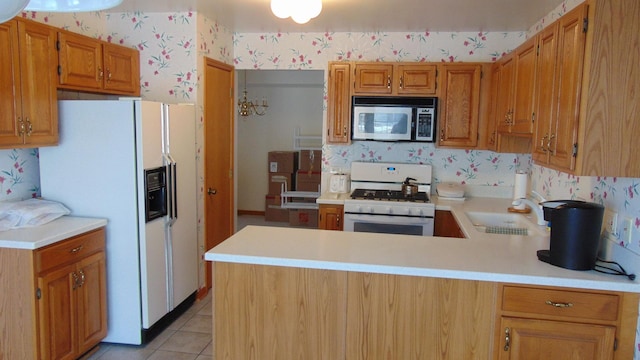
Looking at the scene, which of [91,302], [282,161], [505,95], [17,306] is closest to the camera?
[17,306]

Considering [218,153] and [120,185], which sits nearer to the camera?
[120,185]

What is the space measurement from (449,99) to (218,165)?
217 centimetres

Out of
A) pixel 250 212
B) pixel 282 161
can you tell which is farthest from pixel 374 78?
pixel 250 212

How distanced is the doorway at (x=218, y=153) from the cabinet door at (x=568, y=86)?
280 centimetres

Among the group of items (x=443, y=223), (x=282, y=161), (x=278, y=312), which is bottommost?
(x=278, y=312)

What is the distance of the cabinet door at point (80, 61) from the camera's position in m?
2.93

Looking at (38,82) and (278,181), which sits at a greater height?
(38,82)

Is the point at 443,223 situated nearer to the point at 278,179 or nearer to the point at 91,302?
the point at 91,302

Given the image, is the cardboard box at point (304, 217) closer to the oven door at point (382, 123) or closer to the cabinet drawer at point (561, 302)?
the oven door at point (382, 123)

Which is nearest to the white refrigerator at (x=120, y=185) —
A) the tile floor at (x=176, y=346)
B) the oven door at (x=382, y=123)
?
the tile floor at (x=176, y=346)

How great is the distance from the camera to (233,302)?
2.17 m

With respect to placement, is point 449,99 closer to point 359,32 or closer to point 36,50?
point 359,32

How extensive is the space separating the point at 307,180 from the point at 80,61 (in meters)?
4.19

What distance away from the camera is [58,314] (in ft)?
8.64
